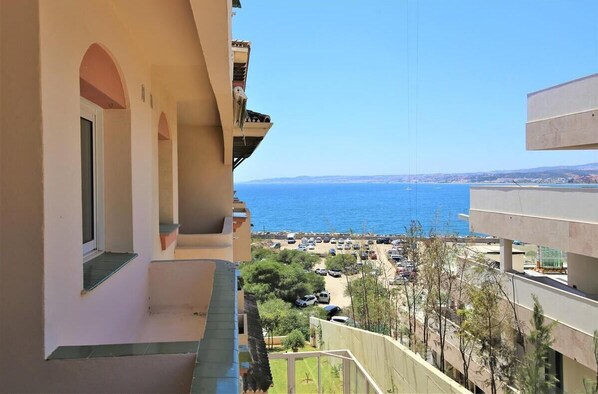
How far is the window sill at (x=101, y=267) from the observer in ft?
9.14

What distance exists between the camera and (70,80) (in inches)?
95.1

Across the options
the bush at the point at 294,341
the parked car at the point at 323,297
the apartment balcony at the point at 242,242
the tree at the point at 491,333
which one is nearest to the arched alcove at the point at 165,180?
the apartment balcony at the point at 242,242

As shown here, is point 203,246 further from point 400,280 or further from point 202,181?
point 400,280

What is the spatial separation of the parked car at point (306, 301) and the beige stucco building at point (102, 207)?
1084 inches

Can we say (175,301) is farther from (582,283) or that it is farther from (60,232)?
(582,283)

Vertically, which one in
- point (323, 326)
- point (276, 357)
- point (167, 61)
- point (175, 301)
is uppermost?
point (167, 61)

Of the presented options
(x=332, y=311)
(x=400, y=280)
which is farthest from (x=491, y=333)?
(x=332, y=311)

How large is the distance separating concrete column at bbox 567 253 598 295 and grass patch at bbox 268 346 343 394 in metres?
6.33

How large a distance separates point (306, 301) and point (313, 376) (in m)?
20.9

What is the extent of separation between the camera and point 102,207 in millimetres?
3750

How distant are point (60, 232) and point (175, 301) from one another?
2.45m

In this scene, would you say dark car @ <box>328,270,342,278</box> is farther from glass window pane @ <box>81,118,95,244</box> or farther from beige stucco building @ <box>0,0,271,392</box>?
glass window pane @ <box>81,118,95,244</box>

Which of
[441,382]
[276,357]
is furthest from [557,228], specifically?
[276,357]

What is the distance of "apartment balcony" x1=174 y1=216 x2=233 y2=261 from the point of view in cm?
696
